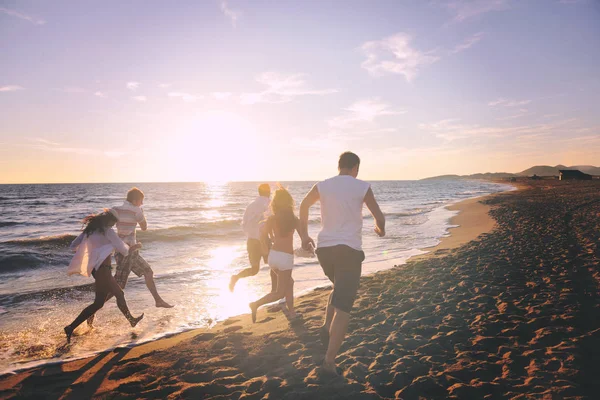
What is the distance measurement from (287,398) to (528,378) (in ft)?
7.92

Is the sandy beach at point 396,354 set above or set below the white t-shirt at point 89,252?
below

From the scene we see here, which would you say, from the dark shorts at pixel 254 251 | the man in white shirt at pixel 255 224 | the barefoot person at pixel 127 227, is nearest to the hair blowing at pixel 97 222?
the barefoot person at pixel 127 227

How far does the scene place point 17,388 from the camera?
3812 mm

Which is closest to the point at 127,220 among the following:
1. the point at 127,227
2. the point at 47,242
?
the point at 127,227

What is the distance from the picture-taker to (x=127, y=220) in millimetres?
5496

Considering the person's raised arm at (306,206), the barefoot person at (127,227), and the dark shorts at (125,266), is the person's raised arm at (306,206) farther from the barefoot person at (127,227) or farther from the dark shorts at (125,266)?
the dark shorts at (125,266)

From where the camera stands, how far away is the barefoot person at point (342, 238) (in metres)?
3.50

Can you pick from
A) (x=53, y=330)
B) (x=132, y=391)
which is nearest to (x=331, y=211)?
(x=132, y=391)

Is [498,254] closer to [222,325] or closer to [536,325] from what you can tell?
[536,325]

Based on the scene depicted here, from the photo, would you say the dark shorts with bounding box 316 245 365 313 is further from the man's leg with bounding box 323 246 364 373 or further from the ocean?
the ocean

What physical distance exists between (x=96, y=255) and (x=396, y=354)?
4.43m

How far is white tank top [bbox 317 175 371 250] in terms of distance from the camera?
3506mm

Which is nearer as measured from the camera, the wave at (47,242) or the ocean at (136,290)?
the ocean at (136,290)

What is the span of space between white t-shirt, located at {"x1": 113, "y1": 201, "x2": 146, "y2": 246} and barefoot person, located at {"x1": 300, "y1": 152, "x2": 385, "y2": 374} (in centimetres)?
347
